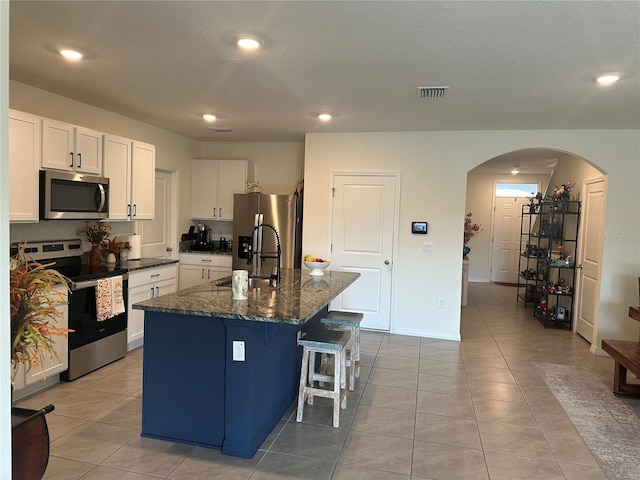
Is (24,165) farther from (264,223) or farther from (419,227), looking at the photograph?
(419,227)

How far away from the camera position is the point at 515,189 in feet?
32.4

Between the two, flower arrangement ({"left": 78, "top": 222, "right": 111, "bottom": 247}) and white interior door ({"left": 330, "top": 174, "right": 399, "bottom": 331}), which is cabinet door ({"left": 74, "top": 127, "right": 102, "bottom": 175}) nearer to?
flower arrangement ({"left": 78, "top": 222, "right": 111, "bottom": 247})

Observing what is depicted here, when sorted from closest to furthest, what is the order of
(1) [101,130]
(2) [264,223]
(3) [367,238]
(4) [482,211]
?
(1) [101,130] < (3) [367,238] < (2) [264,223] < (4) [482,211]

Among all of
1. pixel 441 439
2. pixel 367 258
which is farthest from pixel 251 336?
pixel 367 258

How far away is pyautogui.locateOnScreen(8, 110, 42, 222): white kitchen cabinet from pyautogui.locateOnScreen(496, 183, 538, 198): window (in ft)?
29.6

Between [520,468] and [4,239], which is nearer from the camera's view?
[4,239]

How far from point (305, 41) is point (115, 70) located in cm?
159

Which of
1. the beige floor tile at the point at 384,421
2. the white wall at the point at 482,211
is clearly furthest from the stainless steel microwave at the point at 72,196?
the white wall at the point at 482,211

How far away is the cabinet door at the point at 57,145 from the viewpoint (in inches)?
140

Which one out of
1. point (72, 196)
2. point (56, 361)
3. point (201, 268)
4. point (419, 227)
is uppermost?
point (72, 196)

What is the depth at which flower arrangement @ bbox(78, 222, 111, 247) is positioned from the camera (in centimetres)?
439

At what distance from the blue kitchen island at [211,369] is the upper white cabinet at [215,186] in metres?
A: 3.45

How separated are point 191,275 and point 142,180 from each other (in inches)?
66.1

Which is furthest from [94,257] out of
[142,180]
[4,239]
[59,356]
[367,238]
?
[4,239]
